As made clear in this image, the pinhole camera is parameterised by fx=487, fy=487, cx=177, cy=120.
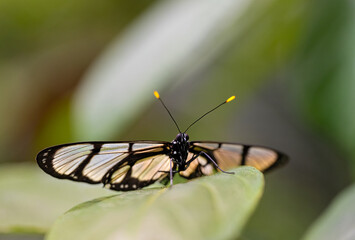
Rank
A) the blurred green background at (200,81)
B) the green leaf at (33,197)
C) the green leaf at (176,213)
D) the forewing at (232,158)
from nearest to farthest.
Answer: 1. the green leaf at (176,213)
2. the green leaf at (33,197)
3. the forewing at (232,158)
4. the blurred green background at (200,81)

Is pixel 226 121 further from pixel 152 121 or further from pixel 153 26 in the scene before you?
pixel 153 26

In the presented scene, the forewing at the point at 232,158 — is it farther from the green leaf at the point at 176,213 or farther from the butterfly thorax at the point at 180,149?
the green leaf at the point at 176,213

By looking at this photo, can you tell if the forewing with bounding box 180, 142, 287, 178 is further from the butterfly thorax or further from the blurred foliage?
the blurred foliage

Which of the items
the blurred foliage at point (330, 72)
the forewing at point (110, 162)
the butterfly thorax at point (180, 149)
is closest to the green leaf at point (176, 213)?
the forewing at point (110, 162)

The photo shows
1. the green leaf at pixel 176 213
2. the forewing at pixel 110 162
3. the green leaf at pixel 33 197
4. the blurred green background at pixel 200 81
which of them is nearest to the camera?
the green leaf at pixel 176 213

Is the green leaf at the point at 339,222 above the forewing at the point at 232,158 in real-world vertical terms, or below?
below

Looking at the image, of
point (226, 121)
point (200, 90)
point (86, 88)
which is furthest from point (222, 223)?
point (226, 121)
